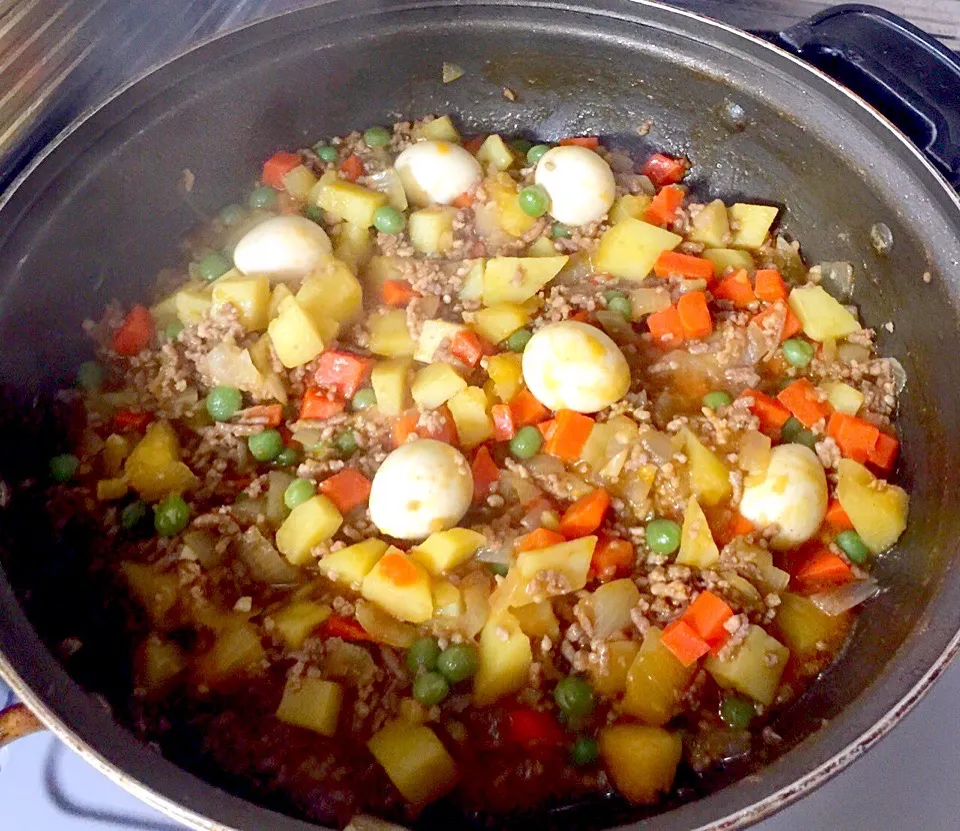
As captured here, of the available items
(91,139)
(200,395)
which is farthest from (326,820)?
(91,139)

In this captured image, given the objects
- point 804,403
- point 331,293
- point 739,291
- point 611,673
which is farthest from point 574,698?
point 739,291

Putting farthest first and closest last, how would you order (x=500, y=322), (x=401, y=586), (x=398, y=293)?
(x=398, y=293) < (x=500, y=322) < (x=401, y=586)

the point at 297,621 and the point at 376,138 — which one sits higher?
the point at 376,138

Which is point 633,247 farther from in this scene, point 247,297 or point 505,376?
point 247,297

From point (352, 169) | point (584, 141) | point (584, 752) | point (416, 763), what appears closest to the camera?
point (416, 763)

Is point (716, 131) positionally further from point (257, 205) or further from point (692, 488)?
point (257, 205)
